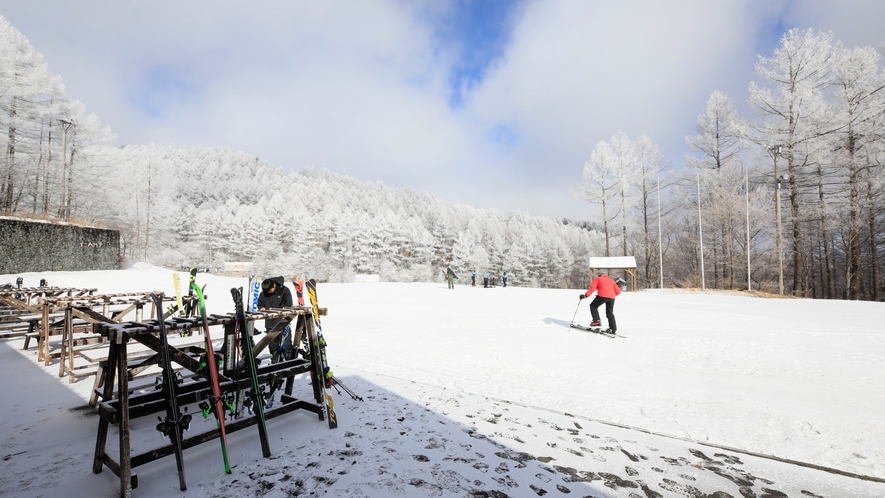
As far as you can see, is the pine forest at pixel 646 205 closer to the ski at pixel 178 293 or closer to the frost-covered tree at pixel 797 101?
the frost-covered tree at pixel 797 101

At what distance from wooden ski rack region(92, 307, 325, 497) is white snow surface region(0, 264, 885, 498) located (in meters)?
0.23

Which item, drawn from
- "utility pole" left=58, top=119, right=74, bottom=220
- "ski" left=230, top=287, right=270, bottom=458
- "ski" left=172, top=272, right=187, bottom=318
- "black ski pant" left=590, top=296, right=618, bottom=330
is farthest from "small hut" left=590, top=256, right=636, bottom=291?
"utility pole" left=58, top=119, right=74, bottom=220

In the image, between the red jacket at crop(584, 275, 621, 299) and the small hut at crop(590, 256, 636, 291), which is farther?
the small hut at crop(590, 256, 636, 291)

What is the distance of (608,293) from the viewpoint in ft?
32.3

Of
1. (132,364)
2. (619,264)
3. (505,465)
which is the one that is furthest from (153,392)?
(619,264)

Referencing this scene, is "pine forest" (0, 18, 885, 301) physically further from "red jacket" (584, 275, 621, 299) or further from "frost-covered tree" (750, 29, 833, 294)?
"red jacket" (584, 275, 621, 299)

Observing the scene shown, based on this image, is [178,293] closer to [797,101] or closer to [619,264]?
[619,264]

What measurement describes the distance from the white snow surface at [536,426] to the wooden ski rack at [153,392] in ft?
0.74

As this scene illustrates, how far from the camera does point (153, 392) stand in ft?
11.1

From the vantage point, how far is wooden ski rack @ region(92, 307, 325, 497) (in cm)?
278

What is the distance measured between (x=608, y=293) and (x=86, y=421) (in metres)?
10.3

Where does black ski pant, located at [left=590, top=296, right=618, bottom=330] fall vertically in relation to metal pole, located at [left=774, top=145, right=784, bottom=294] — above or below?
below

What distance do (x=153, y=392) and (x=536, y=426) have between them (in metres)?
3.93

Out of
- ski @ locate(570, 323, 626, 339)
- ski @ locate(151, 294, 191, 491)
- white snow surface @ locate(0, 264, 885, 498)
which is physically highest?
ski @ locate(151, 294, 191, 491)
